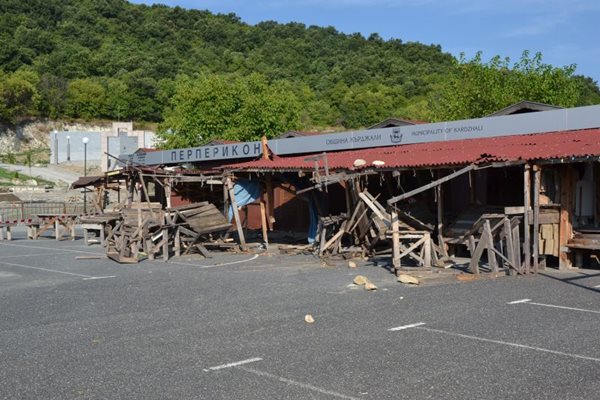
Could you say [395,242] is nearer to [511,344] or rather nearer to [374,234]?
[374,234]

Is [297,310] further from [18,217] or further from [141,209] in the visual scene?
[18,217]

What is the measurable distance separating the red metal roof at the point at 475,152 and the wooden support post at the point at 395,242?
4.85 feet

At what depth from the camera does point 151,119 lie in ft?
295

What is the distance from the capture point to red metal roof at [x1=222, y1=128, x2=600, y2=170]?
15.0 m

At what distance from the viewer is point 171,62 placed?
9581 centimetres

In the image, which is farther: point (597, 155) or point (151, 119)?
point (151, 119)

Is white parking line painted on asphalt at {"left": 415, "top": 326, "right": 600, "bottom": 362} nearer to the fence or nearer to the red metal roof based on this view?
the red metal roof

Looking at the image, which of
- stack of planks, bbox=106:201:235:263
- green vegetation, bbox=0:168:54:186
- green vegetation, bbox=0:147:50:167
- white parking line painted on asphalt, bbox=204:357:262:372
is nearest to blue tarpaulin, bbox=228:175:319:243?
stack of planks, bbox=106:201:235:263

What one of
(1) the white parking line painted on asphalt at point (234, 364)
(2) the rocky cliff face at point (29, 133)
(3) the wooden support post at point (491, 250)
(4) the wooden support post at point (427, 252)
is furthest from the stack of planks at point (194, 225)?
(2) the rocky cliff face at point (29, 133)

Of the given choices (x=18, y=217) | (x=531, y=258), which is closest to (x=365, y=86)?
(x=18, y=217)

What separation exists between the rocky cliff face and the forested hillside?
1275mm

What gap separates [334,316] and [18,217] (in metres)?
33.2

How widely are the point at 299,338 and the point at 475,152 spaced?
30.4ft

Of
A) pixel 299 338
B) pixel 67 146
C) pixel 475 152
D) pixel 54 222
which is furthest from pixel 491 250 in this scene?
pixel 67 146
